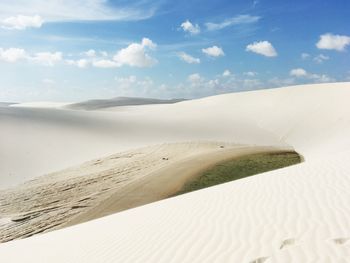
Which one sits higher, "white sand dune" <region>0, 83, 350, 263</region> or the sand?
"white sand dune" <region>0, 83, 350, 263</region>

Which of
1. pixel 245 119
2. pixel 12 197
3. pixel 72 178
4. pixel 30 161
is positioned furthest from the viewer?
pixel 245 119

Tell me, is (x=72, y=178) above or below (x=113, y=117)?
below

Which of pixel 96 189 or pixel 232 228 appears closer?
pixel 232 228

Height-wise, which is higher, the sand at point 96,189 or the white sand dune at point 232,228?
the white sand dune at point 232,228

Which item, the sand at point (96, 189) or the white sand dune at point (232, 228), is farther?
the sand at point (96, 189)

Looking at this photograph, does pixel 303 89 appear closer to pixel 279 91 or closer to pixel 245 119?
pixel 279 91

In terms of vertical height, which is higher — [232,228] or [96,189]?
[232,228]

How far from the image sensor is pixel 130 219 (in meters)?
8.49

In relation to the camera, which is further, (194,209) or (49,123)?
(49,123)

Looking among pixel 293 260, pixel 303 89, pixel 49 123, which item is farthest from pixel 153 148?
pixel 303 89

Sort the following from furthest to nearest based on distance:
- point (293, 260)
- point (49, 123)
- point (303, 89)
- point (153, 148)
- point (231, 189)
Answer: point (303, 89), point (49, 123), point (153, 148), point (231, 189), point (293, 260)

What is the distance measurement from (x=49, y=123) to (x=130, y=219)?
2497 centimetres

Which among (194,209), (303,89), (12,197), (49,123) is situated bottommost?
(12,197)

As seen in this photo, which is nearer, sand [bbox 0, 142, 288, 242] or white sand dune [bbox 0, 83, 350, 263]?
white sand dune [bbox 0, 83, 350, 263]
